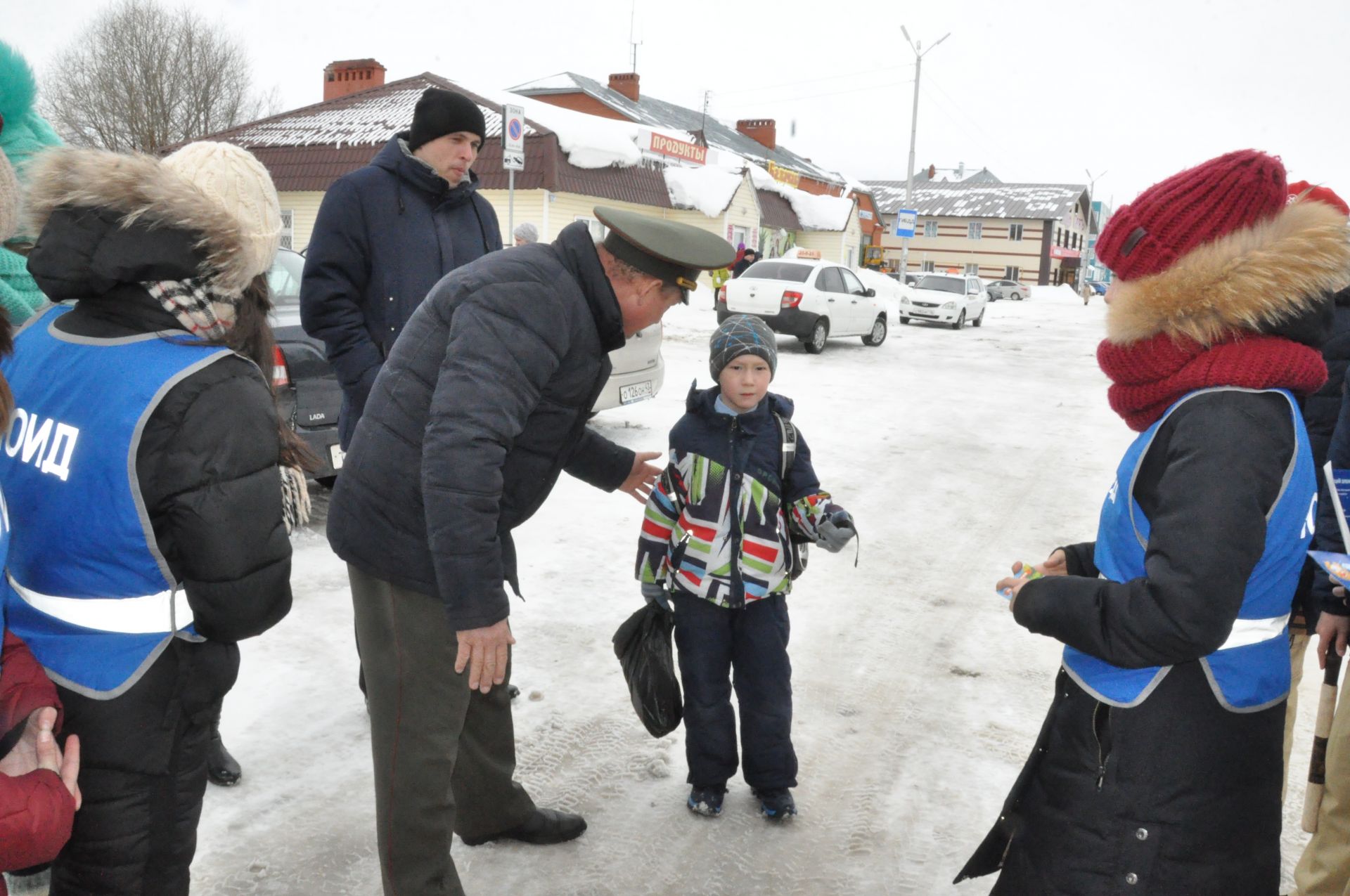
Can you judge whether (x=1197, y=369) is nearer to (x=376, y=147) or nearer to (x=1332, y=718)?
(x=1332, y=718)

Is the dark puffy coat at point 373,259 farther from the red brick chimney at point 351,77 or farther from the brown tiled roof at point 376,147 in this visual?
the red brick chimney at point 351,77

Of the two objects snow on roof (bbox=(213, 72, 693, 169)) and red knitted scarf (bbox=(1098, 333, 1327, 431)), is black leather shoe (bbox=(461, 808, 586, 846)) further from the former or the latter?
snow on roof (bbox=(213, 72, 693, 169))

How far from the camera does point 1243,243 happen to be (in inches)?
69.5

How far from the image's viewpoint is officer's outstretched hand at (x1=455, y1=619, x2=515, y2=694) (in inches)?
86.2

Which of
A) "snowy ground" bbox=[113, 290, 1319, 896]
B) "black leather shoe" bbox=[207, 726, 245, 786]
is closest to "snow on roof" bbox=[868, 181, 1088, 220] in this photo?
"snowy ground" bbox=[113, 290, 1319, 896]

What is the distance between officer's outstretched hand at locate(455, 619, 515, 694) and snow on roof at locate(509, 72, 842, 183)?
107 ft

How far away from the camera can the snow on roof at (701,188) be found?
90.2 ft

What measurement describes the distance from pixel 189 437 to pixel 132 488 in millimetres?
128

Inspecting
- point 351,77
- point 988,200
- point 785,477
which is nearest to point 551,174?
point 351,77

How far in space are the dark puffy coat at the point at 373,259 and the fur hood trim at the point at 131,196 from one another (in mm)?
1576

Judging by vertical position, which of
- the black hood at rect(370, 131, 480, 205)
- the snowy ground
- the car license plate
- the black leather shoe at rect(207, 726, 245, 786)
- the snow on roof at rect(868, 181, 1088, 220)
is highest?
the snow on roof at rect(868, 181, 1088, 220)

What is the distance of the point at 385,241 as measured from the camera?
11.5 ft

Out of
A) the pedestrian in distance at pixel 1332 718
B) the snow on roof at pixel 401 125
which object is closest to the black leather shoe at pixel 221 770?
the pedestrian in distance at pixel 1332 718

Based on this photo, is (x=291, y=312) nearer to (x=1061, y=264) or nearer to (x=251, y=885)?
(x=251, y=885)
